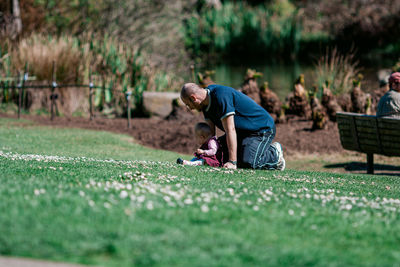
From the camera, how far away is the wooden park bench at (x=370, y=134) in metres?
9.10

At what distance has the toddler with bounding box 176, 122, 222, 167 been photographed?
23.7ft

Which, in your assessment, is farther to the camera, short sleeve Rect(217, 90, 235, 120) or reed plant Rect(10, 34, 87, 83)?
reed plant Rect(10, 34, 87, 83)

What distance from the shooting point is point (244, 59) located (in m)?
37.8

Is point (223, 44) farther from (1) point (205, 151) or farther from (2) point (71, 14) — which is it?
(1) point (205, 151)

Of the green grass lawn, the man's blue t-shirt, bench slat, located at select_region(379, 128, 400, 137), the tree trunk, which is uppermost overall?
the tree trunk

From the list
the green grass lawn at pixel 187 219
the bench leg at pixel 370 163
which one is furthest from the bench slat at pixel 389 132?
the green grass lawn at pixel 187 219

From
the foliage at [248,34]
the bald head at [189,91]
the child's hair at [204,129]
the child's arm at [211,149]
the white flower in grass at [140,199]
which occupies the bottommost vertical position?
the white flower in grass at [140,199]

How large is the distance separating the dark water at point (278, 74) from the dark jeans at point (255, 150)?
44.7ft

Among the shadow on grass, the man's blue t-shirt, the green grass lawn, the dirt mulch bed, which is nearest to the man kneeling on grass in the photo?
the man's blue t-shirt

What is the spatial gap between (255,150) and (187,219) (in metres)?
3.36

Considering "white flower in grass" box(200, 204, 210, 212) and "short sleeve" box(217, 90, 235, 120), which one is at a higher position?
"short sleeve" box(217, 90, 235, 120)

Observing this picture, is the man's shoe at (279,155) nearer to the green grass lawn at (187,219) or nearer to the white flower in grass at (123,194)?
the green grass lawn at (187,219)

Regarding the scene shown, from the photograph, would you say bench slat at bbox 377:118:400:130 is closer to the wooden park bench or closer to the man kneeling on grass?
the wooden park bench

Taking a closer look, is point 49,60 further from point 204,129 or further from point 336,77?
point 204,129
